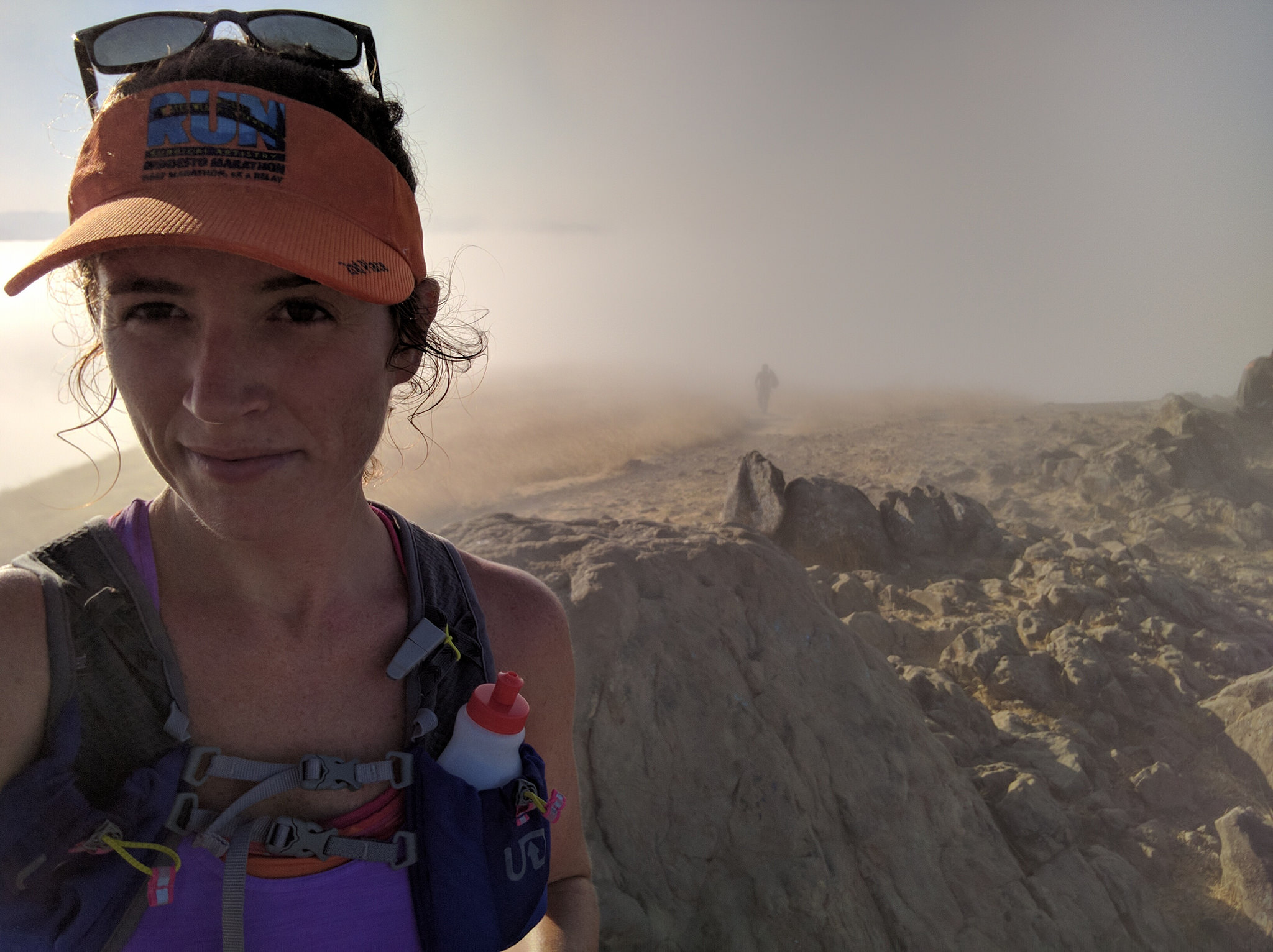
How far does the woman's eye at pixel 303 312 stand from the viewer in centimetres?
109

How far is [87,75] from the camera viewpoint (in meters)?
1.30

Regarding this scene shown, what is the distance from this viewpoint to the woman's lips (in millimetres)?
1067

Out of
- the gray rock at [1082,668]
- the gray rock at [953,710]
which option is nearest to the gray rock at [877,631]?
the gray rock at [953,710]

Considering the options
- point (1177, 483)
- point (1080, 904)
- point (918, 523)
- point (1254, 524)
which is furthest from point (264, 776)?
point (1177, 483)

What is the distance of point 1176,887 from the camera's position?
3.72m

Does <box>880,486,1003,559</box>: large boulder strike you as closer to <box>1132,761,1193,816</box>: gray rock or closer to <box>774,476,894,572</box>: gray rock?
<box>774,476,894,572</box>: gray rock

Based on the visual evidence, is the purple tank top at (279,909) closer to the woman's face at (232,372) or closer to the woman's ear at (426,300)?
the woman's face at (232,372)

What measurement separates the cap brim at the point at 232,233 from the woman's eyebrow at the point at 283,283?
0.02 m

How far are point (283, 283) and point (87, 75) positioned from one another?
0.67m

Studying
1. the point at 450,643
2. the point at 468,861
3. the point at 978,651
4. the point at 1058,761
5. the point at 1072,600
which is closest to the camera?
the point at 468,861

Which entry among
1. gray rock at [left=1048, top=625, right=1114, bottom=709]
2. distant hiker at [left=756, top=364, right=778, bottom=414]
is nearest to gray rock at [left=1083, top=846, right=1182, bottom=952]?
gray rock at [left=1048, top=625, right=1114, bottom=709]

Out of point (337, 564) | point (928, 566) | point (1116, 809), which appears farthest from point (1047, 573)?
point (337, 564)

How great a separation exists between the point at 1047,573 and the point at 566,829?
634 centimetres

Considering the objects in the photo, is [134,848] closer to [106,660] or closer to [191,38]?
[106,660]
